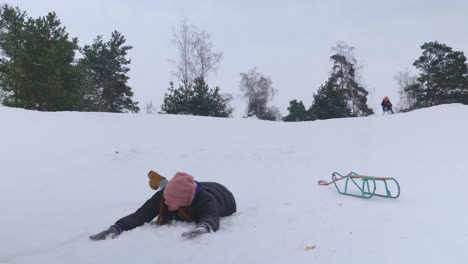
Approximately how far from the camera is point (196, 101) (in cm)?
1738

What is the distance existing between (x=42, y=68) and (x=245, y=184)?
41.5ft

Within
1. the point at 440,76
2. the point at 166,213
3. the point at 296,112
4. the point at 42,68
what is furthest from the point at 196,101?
the point at 440,76

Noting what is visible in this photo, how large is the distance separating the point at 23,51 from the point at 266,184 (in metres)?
13.8

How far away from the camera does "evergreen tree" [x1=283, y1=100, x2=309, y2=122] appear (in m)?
24.9

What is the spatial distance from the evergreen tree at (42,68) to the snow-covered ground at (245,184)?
5228 mm

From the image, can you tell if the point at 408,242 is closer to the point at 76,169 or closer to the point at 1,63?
the point at 76,169

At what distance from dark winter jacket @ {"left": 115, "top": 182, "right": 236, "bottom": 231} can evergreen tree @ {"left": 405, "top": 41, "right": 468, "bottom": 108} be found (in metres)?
25.0

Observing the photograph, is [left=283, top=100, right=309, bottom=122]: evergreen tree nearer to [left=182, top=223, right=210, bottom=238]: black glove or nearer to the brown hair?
the brown hair

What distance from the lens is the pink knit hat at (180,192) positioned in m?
3.72

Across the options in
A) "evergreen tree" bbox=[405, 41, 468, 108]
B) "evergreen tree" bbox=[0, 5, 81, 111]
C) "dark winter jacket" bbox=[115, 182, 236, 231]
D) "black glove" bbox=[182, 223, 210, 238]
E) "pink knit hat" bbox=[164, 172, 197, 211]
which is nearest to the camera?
"black glove" bbox=[182, 223, 210, 238]

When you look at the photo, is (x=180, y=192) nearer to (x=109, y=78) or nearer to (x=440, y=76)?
(x=109, y=78)

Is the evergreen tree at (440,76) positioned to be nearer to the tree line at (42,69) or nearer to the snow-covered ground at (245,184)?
the snow-covered ground at (245,184)

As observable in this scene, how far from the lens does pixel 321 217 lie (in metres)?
4.10

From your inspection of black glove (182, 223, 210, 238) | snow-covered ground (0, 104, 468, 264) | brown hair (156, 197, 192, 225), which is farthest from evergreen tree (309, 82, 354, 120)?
black glove (182, 223, 210, 238)
